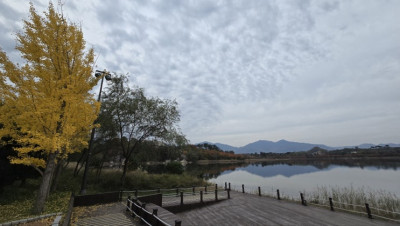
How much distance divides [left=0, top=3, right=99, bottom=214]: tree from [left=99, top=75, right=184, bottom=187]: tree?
8.61 meters

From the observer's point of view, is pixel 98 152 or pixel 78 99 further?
pixel 98 152

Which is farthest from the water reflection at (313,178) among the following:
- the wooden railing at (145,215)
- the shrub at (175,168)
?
the wooden railing at (145,215)

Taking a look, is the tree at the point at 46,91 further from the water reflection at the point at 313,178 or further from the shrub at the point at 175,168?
the shrub at the point at 175,168

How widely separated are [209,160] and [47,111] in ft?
424

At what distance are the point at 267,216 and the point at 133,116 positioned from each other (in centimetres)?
1600

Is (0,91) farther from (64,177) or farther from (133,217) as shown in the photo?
(64,177)

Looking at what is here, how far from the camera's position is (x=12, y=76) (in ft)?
31.6

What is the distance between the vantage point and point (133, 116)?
68.0ft

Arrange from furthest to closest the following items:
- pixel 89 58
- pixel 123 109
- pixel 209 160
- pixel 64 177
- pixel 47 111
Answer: pixel 209 160, pixel 64 177, pixel 123 109, pixel 89 58, pixel 47 111

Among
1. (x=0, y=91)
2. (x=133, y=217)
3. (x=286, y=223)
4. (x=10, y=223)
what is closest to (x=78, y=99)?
(x=0, y=91)

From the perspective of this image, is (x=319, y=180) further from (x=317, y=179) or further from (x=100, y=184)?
(x=100, y=184)

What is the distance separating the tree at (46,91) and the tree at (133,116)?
8.61m

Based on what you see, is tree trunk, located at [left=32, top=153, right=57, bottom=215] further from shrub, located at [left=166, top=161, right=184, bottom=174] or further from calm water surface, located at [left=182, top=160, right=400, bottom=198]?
shrub, located at [left=166, top=161, right=184, bottom=174]

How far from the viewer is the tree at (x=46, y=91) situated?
9391 millimetres
